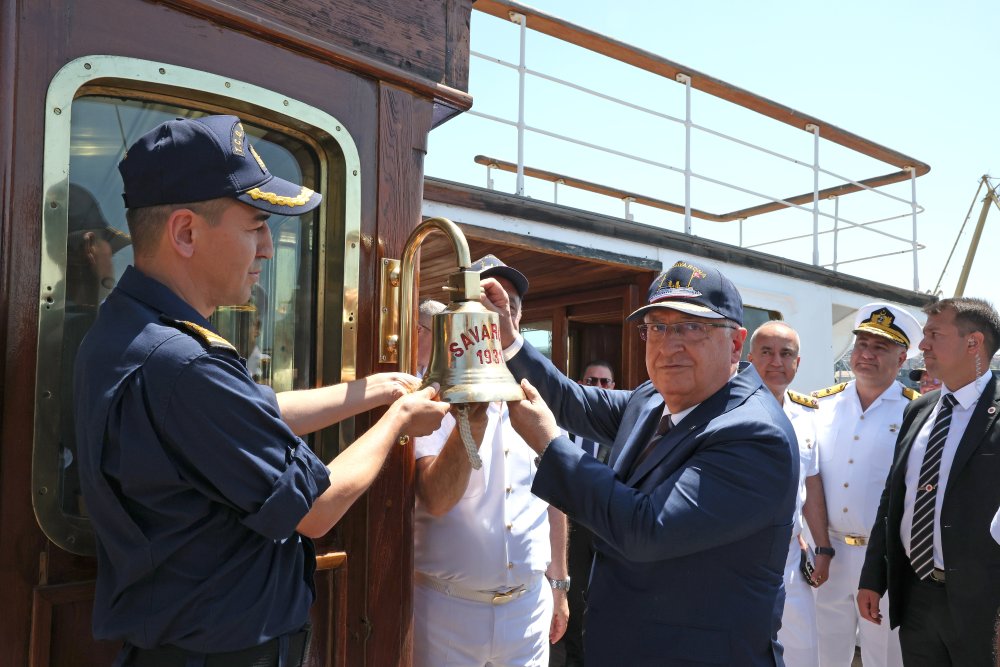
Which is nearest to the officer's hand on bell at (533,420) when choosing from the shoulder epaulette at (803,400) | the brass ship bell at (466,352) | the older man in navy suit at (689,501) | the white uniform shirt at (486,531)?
the older man in navy suit at (689,501)

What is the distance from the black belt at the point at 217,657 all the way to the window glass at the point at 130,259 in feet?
1.03

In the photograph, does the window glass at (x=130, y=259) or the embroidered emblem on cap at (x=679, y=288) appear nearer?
the window glass at (x=130, y=259)

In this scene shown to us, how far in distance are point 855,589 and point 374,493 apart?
10.3 feet

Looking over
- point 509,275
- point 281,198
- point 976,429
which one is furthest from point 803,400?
point 281,198

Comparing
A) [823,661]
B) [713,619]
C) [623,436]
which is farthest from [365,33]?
[823,661]

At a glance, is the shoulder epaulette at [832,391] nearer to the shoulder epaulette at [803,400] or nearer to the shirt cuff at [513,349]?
the shoulder epaulette at [803,400]

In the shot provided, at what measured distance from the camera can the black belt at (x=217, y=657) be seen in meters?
1.22

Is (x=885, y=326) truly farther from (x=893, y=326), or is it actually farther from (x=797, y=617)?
(x=797, y=617)

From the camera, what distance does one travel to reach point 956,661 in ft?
9.33

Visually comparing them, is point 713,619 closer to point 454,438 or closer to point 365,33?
point 454,438

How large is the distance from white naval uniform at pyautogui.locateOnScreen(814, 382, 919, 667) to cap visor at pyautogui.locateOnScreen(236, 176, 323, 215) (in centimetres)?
350

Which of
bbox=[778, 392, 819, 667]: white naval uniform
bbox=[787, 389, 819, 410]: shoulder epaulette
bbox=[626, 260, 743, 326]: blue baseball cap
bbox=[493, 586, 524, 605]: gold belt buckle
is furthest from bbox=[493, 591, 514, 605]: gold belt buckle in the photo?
bbox=[787, 389, 819, 410]: shoulder epaulette

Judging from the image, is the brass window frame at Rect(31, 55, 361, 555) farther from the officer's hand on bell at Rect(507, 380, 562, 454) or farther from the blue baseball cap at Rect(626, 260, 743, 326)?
the blue baseball cap at Rect(626, 260, 743, 326)

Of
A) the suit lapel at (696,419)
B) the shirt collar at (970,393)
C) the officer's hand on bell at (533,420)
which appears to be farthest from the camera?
the shirt collar at (970,393)
